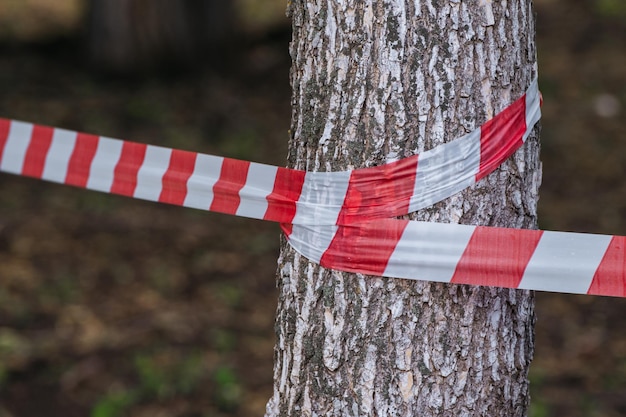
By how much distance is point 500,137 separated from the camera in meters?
1.88

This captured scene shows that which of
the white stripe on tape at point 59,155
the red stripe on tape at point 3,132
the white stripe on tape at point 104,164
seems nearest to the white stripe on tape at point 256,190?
the white stripe on tape at point 104,164

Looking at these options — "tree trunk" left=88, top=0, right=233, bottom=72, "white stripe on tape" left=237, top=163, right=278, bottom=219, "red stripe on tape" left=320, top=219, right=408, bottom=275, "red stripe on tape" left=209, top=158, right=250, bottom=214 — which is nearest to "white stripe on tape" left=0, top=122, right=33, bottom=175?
"red stripe on tape" left=209, top=158, right=250, bottom=214

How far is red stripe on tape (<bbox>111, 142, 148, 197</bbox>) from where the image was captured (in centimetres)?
254

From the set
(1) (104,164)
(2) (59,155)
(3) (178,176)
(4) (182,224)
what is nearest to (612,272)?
(3) (178,176)

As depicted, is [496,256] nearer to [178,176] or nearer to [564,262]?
[564,262]

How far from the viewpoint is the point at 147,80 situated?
321 inches

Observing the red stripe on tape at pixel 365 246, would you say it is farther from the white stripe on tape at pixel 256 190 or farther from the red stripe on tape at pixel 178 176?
the red stripe on tape at pixel 178 176

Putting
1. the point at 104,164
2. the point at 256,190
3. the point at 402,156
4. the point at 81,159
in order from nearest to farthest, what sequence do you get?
the point at 402,156 → the point at 256,190 → the point at 104,164 → the point at 81,159

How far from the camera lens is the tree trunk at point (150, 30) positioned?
7.77 metres

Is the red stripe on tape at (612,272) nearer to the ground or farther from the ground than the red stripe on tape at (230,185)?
nearer to the ground

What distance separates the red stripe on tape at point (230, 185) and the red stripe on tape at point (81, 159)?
0.69 meters

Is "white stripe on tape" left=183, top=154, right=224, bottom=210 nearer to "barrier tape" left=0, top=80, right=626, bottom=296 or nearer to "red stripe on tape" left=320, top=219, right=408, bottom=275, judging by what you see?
"barrier tape" left=0, top=80, right=626, bottom=296

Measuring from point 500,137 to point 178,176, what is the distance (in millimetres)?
1013

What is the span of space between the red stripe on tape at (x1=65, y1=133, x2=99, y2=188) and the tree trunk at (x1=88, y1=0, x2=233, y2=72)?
5.28 meters
